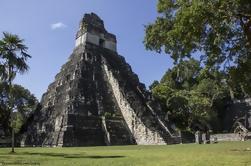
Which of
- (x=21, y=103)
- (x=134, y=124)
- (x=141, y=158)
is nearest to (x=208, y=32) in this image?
(x=141, y=158)

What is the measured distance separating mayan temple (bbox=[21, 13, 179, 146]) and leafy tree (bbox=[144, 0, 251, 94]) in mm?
15870

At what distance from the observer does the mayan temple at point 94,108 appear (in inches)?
1188

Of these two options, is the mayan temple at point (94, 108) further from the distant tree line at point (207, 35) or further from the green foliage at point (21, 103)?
the distant tree line at point (207, 35)

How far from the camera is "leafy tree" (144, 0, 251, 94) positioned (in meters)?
12.0

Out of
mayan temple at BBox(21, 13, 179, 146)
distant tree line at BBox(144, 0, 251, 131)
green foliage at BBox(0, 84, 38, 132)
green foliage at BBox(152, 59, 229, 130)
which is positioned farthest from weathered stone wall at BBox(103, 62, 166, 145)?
green foliage at BBox(0, 84, 38, 132)

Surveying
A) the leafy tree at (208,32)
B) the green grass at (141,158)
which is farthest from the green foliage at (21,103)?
the leafy tree at (208,32)

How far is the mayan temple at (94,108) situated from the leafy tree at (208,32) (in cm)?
1587

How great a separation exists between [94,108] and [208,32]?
22341mm

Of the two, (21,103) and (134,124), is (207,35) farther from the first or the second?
(21,103)

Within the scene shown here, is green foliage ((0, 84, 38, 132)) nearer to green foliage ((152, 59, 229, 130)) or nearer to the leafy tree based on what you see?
green foliage ((152, 59, 229, 130))

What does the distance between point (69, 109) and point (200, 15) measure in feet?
72.3

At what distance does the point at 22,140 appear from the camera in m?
33.2

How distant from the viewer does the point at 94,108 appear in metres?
34.1

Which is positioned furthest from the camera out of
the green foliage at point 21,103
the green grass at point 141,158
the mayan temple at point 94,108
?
the green foliage at point 21,103
